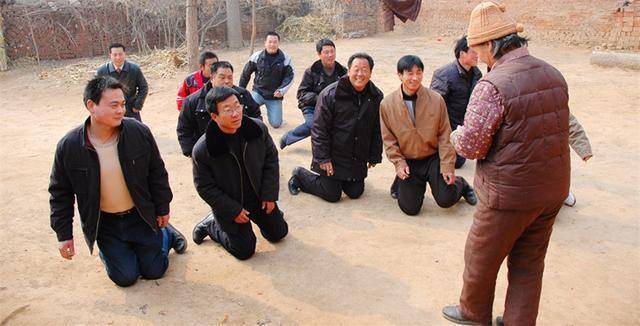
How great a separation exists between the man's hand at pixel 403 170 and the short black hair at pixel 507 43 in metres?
2.14

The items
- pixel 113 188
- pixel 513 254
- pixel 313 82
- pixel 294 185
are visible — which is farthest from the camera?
pixel 313 82

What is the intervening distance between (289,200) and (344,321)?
2.18 m

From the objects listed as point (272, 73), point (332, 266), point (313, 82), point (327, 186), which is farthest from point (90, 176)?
point (272, 73)

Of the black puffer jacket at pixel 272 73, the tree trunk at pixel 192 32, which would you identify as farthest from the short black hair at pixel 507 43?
the tree trunk at pixel 192 32

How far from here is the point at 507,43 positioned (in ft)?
8.62

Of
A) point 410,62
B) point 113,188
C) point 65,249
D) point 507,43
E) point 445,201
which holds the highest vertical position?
point 507,43

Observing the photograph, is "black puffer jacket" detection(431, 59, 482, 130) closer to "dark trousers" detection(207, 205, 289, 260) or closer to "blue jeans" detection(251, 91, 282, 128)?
"dark trousers" detection(207, 205, 289, 260)

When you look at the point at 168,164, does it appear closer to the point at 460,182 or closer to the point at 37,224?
the point at 37,224

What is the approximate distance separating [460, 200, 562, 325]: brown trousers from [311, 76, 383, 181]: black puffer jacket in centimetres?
224

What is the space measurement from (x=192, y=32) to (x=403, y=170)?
7.85 meters

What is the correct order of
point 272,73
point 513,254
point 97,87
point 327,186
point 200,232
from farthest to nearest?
1. point 272,73
2. point 327,186
3. point 200,232
4. point 97,87
5. point 513,254

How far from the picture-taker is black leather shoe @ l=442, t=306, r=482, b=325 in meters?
3.14

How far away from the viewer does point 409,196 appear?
4863 millimetres

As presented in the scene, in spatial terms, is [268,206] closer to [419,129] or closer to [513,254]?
[419,129]
